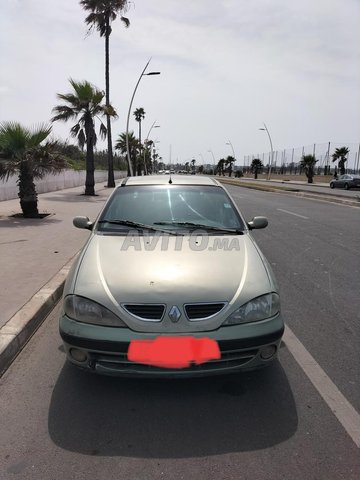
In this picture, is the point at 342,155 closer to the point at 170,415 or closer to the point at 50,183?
the point at 50,183

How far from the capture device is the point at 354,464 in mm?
2406

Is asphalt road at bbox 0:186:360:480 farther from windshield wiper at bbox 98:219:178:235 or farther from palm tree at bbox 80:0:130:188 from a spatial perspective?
palm tree at bbox 80:0:130:188

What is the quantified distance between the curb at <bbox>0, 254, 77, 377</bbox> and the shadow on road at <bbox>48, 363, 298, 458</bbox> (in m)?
0.58

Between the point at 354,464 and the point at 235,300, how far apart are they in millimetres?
1172

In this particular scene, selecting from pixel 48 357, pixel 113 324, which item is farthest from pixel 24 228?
pixel 113 324

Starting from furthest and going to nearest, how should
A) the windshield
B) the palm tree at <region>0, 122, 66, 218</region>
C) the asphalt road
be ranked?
the palm tree at <region>0, 122, 66, 218</region>
the windshield
the asphalt road

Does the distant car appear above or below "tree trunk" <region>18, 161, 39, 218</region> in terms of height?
below

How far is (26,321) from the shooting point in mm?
4195

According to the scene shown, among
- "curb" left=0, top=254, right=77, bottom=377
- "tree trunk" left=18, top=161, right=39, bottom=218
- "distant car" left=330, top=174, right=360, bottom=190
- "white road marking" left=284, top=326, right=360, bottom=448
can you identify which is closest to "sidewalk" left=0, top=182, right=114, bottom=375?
"curb" left=0, top=254, right=77, bottom=377

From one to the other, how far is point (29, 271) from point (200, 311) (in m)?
4.04

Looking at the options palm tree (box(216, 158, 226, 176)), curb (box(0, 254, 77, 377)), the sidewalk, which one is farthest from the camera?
palm tree (box(216, 158, 226, 176))

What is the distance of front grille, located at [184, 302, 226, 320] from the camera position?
2.86 m

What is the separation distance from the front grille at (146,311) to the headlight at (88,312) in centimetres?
10

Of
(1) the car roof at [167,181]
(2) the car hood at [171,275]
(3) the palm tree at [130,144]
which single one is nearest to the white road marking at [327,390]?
(2) the car hood at [171,275]
